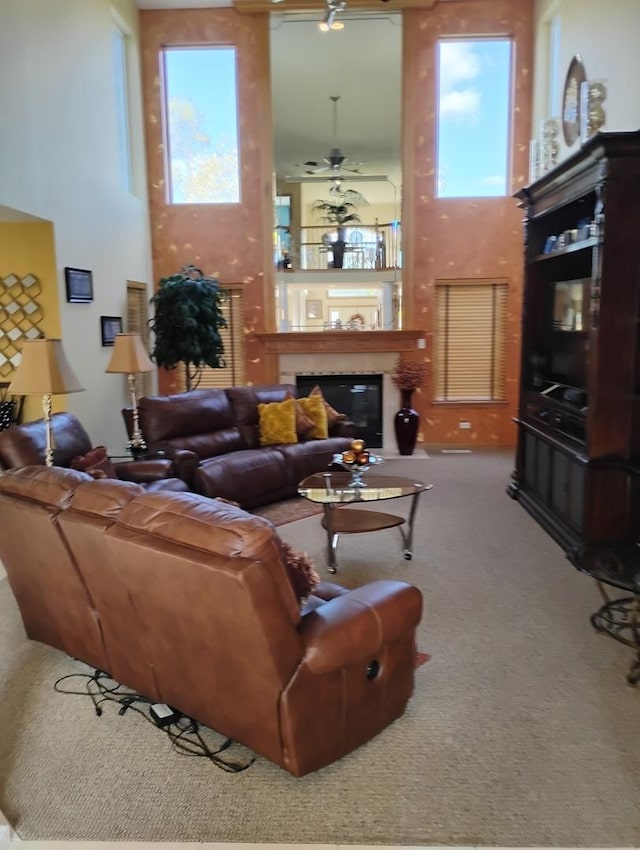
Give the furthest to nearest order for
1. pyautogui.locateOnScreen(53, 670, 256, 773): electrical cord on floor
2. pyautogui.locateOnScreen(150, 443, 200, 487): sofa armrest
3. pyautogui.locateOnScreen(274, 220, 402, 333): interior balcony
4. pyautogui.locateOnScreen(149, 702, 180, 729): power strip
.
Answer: pyautogui.locateOnScreen(274, 220, 402, 333): interior balcony
pyautogui.locateOnScreen(150, 443, 200, 487): sofa armrest
pyautogui.locateOnScreen(149, 702, 180, 729): power strip
pyautogui.locateOnScreen(53, 670, 256, 773): electrical cord on floor

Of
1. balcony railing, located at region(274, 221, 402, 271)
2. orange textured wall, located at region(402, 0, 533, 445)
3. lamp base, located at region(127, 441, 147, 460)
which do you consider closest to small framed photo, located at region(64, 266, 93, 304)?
lamp base, located at region(127, 441, 147, 460)

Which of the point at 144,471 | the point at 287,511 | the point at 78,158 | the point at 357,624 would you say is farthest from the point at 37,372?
the point at 78,158

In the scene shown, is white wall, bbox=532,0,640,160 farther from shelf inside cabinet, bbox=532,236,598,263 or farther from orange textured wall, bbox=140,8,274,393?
orange textured wall, bbox=140,8,274,393

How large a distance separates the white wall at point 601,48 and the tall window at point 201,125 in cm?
351

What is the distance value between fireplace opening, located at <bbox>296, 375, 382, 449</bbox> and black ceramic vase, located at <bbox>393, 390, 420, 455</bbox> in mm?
534

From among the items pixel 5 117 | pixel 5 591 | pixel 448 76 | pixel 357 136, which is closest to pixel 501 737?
pixel 5 591

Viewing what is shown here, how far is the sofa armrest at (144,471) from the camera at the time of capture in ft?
15.4

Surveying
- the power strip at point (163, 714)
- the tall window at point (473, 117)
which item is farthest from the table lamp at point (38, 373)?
the tall window at point (473, 117)

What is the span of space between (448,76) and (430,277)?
2.31 metres

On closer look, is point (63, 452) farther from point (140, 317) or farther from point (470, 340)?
point (470, 340)

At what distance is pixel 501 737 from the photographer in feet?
8.25

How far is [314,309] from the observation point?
37.9ft

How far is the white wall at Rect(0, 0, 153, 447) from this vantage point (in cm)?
488

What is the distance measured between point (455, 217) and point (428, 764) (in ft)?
22.0
